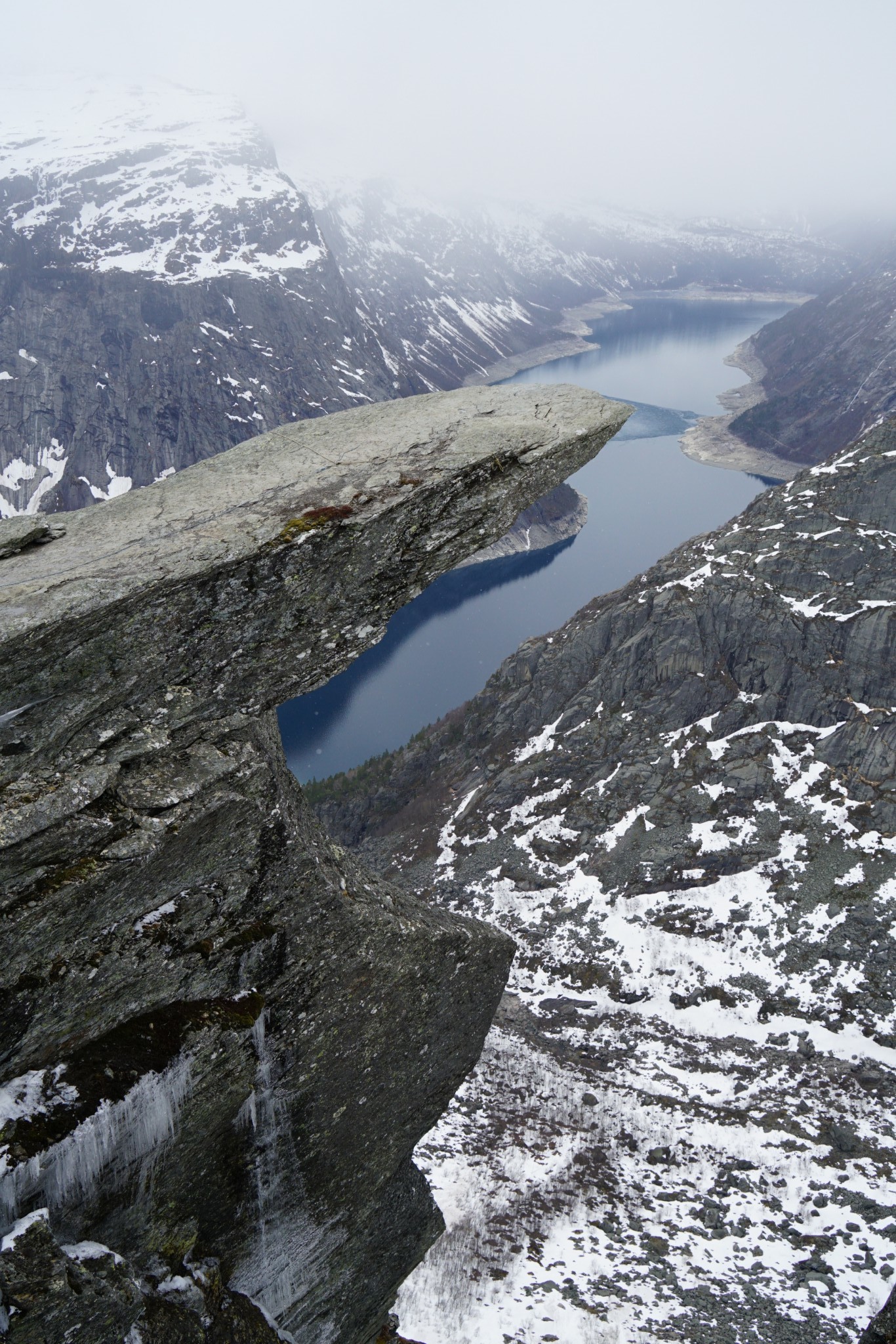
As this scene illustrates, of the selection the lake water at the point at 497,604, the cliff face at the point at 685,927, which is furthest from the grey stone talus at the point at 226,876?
the lake water at the point at 497,604

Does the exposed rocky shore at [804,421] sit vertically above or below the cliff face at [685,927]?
above

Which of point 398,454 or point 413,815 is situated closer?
point 398,454

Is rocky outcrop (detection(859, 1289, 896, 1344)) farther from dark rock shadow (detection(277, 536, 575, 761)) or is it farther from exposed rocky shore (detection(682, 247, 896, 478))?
exposed rocky shore (detection(682, 247, 896, 478))

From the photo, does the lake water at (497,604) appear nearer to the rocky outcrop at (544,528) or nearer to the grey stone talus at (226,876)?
the rocky outcrop at (544,528)

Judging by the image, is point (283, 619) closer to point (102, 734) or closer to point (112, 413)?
A: point (102, 734)

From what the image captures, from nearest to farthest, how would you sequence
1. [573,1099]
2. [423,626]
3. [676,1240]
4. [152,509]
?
[152,509]
[676,1240]
[573,1099]
[423,626]

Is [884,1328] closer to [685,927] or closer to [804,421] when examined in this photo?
[685,927]

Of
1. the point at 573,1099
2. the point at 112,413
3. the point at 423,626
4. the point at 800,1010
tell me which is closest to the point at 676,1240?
the point at 573,1099

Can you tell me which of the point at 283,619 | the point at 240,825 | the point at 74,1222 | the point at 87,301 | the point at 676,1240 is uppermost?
the point at 87,301
